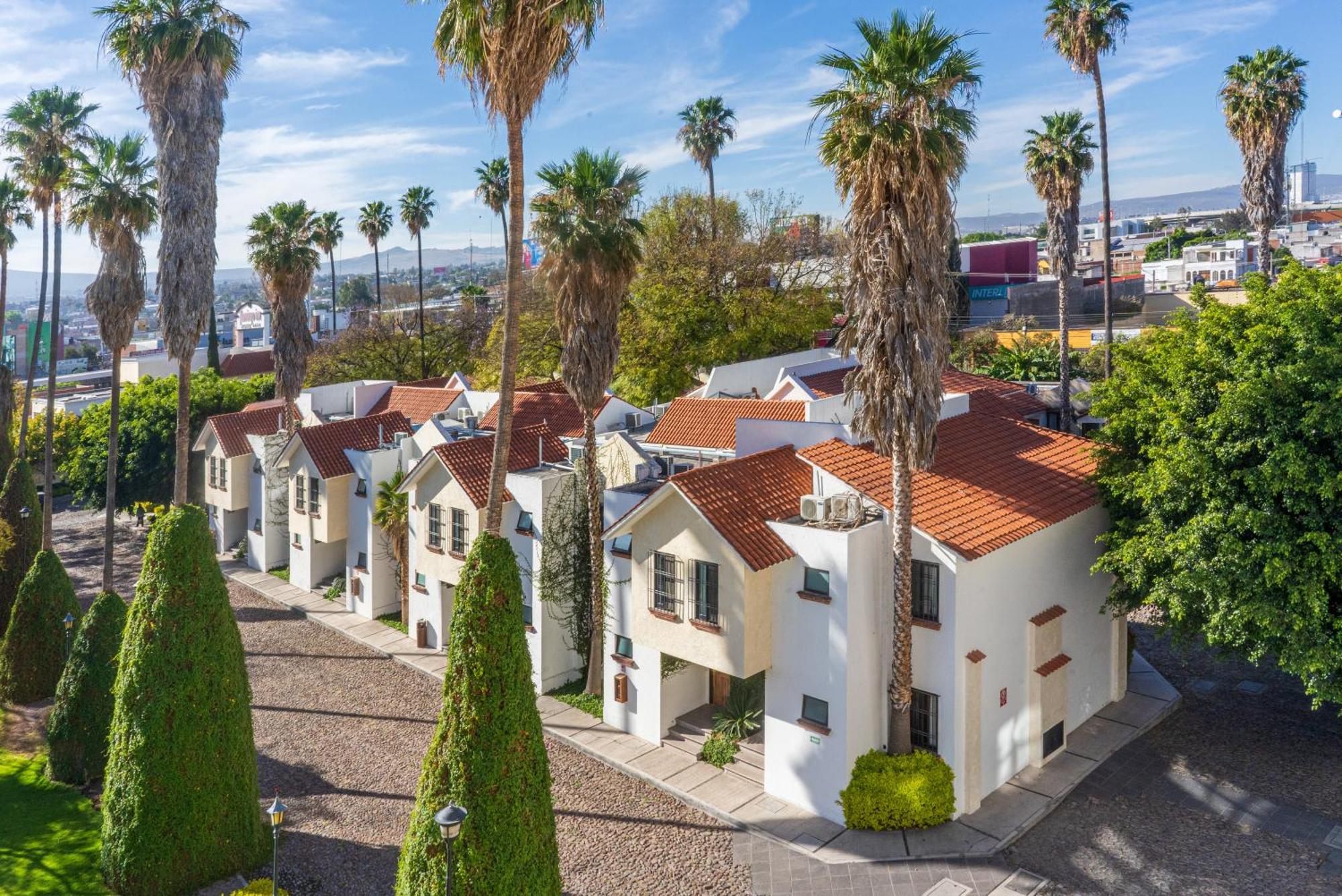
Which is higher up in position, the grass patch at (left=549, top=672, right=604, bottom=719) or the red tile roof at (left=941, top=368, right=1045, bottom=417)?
the red tile roof at (left=941, top=368, right=1045, bottom=417)

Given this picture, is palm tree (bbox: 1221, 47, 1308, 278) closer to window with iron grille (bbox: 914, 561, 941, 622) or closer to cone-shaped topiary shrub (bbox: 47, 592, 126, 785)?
window with iron grille (bbox: 914, 561, 941, 622)

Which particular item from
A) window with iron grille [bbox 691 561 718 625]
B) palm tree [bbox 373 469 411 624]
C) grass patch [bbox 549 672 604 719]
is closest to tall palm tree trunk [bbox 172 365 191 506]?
palm tree [bbox 373 469 411 624]

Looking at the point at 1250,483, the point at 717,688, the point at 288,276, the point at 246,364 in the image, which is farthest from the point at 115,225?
the point at 246,364

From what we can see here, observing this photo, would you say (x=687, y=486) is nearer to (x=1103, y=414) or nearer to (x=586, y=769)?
(x=586, y=769)

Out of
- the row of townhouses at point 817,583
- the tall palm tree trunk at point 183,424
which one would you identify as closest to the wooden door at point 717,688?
the row of townhouses at point 817,583

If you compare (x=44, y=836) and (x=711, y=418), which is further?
(x=711, y=418)

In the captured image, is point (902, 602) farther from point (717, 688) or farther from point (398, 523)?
point (398, 523)

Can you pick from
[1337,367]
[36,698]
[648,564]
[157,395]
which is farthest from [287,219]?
[1337,367]
